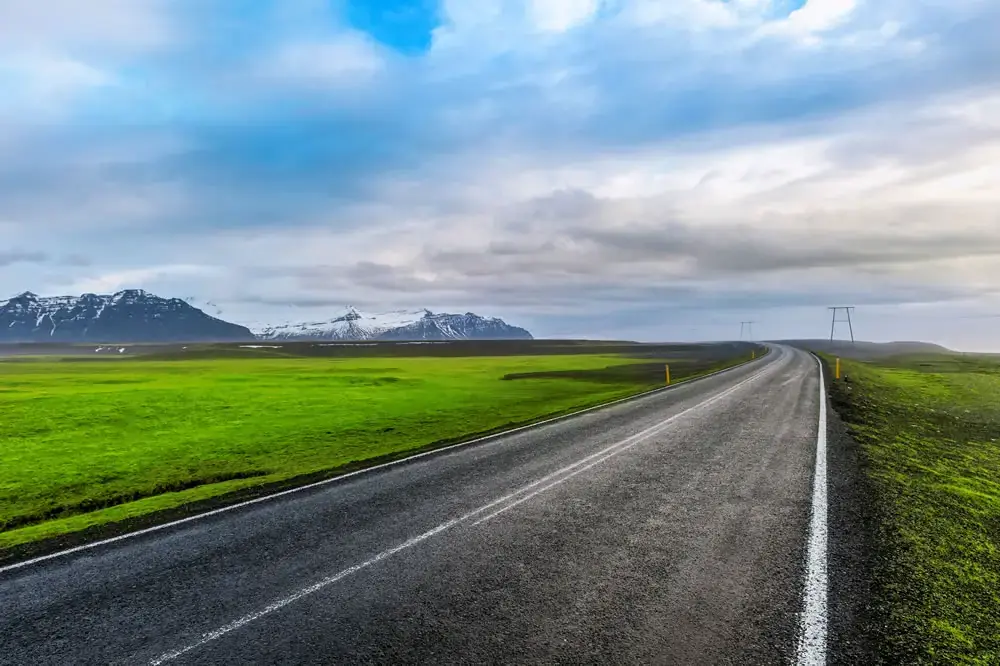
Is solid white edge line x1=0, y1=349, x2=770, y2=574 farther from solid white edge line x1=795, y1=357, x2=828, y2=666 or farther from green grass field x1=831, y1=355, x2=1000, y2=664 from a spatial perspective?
green grass field x1=831, y1=355, x2=1000, y2=664

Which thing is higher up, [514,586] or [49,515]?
[514,586]

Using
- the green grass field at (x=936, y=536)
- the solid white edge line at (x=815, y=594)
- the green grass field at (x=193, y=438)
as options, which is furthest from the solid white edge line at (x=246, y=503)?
the green grass field at (x=936, y=536)

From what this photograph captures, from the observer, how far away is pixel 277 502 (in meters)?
11.0

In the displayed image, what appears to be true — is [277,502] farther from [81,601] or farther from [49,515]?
[49,515]

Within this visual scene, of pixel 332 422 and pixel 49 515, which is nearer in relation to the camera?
pixel 49 515

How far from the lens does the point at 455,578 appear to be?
23.2ft

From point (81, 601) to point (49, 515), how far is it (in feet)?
22.1

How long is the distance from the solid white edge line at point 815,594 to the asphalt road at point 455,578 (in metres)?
0.12

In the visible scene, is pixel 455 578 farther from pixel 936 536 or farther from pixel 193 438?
pixel 193 438

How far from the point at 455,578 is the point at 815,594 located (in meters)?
4.29

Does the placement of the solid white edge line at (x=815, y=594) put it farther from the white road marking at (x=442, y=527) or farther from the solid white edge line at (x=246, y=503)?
the solid white edge line at (x=246, y=503)

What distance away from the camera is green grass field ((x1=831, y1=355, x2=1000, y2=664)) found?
570 centimetres

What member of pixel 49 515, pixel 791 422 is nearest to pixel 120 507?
pixel 49 515

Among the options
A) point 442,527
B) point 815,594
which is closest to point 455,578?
point 442,527
